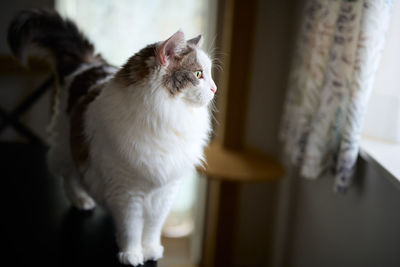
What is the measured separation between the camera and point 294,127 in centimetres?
157

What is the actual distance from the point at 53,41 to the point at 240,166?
2.95ft

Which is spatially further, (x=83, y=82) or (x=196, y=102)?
(x=83, y=82)

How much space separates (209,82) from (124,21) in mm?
1482

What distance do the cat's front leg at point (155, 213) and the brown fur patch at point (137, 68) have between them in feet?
0.81

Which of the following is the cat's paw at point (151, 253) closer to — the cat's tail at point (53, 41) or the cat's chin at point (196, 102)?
the cat's chin at point (196, 102)

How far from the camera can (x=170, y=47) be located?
761mm

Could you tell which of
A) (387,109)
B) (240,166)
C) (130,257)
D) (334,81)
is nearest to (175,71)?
(130,257)

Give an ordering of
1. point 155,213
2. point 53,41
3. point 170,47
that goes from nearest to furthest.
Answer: point 170,47 < point 155,213 < point 53,41

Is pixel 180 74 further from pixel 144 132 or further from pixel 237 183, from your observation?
pixel 237 183

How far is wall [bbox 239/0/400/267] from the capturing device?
1.14 meters

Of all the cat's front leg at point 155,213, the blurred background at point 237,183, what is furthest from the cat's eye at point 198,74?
the blurred background at point 237,183

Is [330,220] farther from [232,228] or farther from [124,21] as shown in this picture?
[124,21]

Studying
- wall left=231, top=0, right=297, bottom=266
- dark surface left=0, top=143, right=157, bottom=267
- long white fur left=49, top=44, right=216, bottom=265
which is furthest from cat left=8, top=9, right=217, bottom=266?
wall left=231, top=0, right=297, bottom=266

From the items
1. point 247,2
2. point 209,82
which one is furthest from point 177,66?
point 247,2
